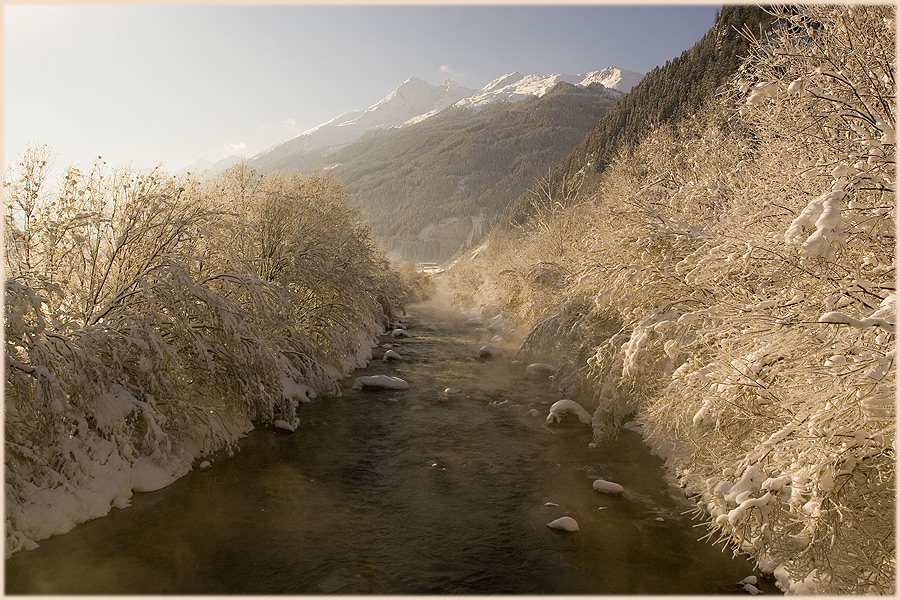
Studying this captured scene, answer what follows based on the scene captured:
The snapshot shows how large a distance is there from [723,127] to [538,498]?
25.8 meters

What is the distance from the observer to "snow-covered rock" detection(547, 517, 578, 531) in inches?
402

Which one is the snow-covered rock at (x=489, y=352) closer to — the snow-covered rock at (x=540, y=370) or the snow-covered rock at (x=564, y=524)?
the snow-covered rock at (x=540, y=370)

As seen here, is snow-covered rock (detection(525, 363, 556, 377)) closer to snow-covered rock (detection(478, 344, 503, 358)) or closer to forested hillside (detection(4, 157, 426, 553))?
snow-covered rock (detection(478, 344, 503, 358))

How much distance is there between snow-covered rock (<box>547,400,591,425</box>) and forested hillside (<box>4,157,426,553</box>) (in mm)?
7918

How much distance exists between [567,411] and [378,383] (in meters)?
7.34

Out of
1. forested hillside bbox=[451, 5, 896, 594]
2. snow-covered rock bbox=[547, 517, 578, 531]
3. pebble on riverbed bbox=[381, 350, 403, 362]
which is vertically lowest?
snow-covered rock bbox=[547, 517, 578, 531]

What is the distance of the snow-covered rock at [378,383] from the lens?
20.3 meters

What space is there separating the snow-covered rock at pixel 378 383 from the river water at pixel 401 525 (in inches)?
159

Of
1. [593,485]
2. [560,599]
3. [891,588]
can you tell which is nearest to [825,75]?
[891,588]

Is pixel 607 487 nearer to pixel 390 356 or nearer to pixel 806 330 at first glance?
pixel 806 330

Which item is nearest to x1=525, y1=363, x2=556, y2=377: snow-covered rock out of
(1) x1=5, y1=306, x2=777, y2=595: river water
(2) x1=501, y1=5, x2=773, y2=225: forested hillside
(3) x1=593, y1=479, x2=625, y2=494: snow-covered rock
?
(1) x1=5, y1=306, x2=777, y2=595: river water

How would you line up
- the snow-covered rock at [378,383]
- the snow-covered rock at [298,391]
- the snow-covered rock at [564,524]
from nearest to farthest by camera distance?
the snow-covered rock at [564,524]
the snow-covered rock at [298,391]
the snow-covered rock at [378,383]

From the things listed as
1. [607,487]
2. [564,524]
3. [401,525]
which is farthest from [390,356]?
[564,524]

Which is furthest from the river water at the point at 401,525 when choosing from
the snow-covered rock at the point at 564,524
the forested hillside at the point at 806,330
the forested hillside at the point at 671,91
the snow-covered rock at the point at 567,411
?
the forested hillside at the point at 671,91
